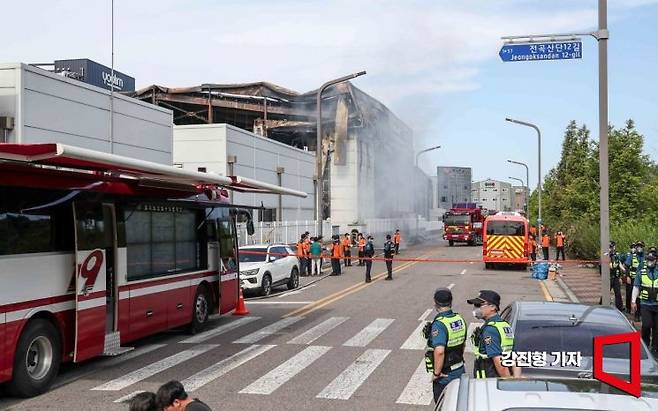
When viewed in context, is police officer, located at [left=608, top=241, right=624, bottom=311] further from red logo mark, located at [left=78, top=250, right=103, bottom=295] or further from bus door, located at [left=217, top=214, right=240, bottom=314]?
red logo mark, located at [left=78, top=250, right=103, bottom=295]

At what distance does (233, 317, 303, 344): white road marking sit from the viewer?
13.6m

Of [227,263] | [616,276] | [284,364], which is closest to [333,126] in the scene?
[616,276]

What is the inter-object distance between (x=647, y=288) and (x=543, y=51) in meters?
5.23

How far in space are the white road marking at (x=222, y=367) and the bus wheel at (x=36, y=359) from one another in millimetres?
1834

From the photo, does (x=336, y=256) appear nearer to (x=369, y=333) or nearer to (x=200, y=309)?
(x=200, y=309)

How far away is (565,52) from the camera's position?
1438 cm

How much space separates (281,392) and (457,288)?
15.8 metres

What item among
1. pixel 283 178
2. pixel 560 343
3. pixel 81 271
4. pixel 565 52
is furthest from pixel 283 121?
pixel 560 343

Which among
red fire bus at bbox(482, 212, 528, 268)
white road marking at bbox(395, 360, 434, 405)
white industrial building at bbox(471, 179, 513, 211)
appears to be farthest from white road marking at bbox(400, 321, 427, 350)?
white industrial building at bbox(471, 179, 513, 211)

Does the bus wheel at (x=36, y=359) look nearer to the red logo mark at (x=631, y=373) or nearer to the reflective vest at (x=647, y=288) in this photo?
the red logo mark at (x=631, y=373)

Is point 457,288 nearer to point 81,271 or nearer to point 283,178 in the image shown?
point 81,271

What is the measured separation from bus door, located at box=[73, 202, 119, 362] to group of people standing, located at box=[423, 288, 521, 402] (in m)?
5.87

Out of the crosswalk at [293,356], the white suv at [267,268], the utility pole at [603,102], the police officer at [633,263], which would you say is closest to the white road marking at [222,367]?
the crosswalk at [293,356]

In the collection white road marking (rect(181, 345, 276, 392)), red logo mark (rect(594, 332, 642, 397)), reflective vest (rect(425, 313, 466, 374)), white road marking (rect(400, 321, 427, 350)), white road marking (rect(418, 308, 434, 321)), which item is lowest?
white road marking (rect(418, 308, 434, 321))
